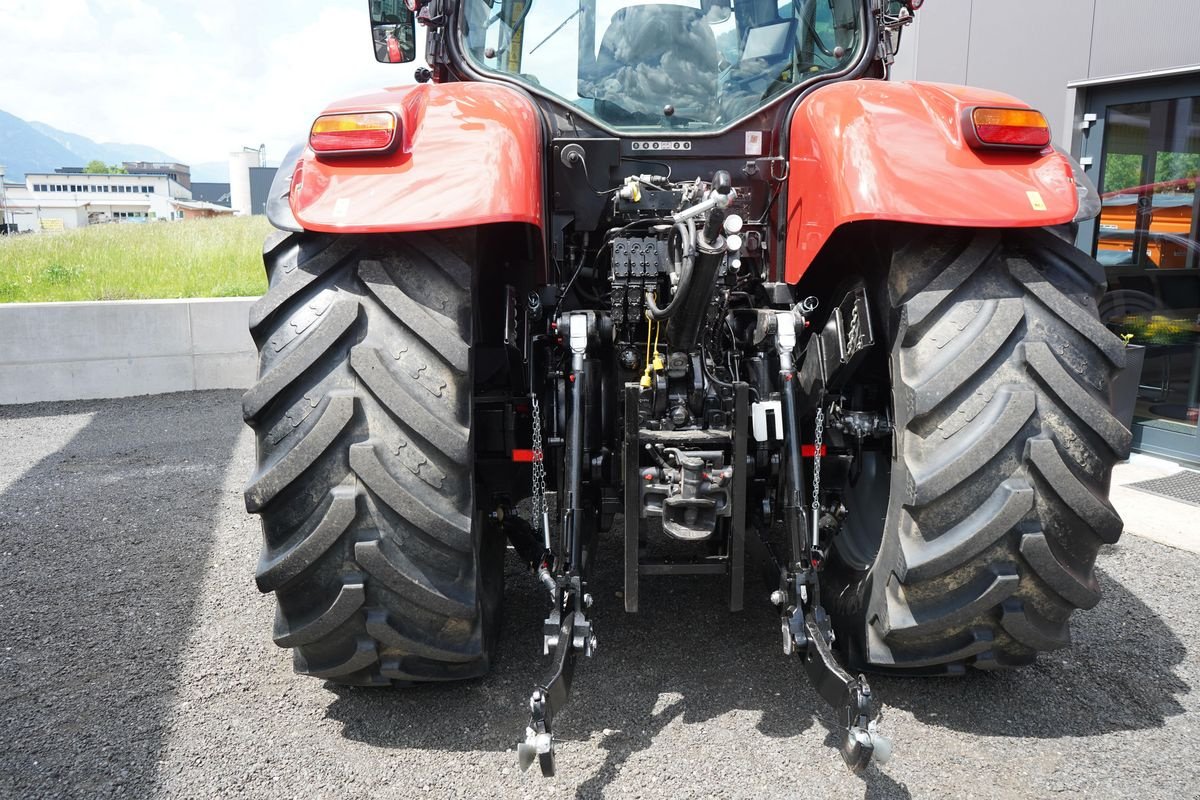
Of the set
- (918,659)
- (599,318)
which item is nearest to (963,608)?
(918,659)

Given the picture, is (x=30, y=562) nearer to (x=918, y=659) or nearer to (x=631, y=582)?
(x=631, y=582)

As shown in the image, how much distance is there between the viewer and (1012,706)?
2574mm

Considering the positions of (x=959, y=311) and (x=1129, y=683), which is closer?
(x=959, y=311)

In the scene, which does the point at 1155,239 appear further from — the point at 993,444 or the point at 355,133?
the point at 355,133

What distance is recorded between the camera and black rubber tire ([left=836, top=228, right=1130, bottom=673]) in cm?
216

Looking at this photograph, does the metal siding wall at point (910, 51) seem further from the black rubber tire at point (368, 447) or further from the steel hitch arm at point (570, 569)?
the black rubber tire at point (368, 447)

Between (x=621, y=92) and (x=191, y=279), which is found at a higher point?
(x=621, y=92)

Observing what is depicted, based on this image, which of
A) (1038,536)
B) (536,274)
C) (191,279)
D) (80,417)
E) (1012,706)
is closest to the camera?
(1038,536)

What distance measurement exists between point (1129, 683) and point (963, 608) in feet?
3.12

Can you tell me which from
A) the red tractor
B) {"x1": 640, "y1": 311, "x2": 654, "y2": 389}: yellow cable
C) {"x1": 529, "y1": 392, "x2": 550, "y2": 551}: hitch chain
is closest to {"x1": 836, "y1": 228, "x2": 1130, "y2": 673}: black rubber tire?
the red tractor

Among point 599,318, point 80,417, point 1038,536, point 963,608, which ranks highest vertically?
point 599,318

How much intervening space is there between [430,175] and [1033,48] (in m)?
5.73

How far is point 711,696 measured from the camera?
2.62 meters

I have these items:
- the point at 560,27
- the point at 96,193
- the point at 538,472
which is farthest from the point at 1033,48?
the point at 96,193
